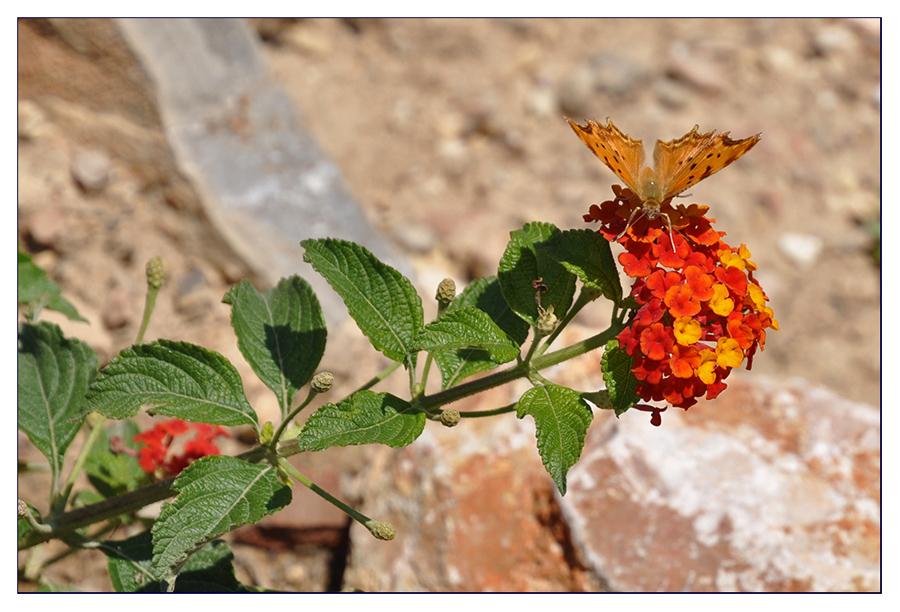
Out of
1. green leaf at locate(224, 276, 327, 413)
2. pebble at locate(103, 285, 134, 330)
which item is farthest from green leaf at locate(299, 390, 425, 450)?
pebble at locate(103, 285, 134, 330)

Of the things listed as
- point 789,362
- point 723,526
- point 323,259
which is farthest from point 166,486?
point 789,362

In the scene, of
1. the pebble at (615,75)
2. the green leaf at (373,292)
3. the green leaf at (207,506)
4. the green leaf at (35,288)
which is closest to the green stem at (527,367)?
the green leaf at (373,292)

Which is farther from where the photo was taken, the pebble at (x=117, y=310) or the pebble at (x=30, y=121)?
the pebble at (x=30, y=121)

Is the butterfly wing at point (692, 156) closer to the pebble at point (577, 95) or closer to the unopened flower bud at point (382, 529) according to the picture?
the unopened flower bud at point (382, 529)

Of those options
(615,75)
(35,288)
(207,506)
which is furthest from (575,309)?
(615,75)

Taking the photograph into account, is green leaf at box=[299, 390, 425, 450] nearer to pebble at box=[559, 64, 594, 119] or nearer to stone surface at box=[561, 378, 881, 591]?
stone surface at box=[561, 378, 881, 591]

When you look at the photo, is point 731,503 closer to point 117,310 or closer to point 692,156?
point 692,156

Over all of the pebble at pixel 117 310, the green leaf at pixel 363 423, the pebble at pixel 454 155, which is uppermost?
the pebble at pixel 454 155

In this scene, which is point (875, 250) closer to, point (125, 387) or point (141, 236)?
point (141, 236)
